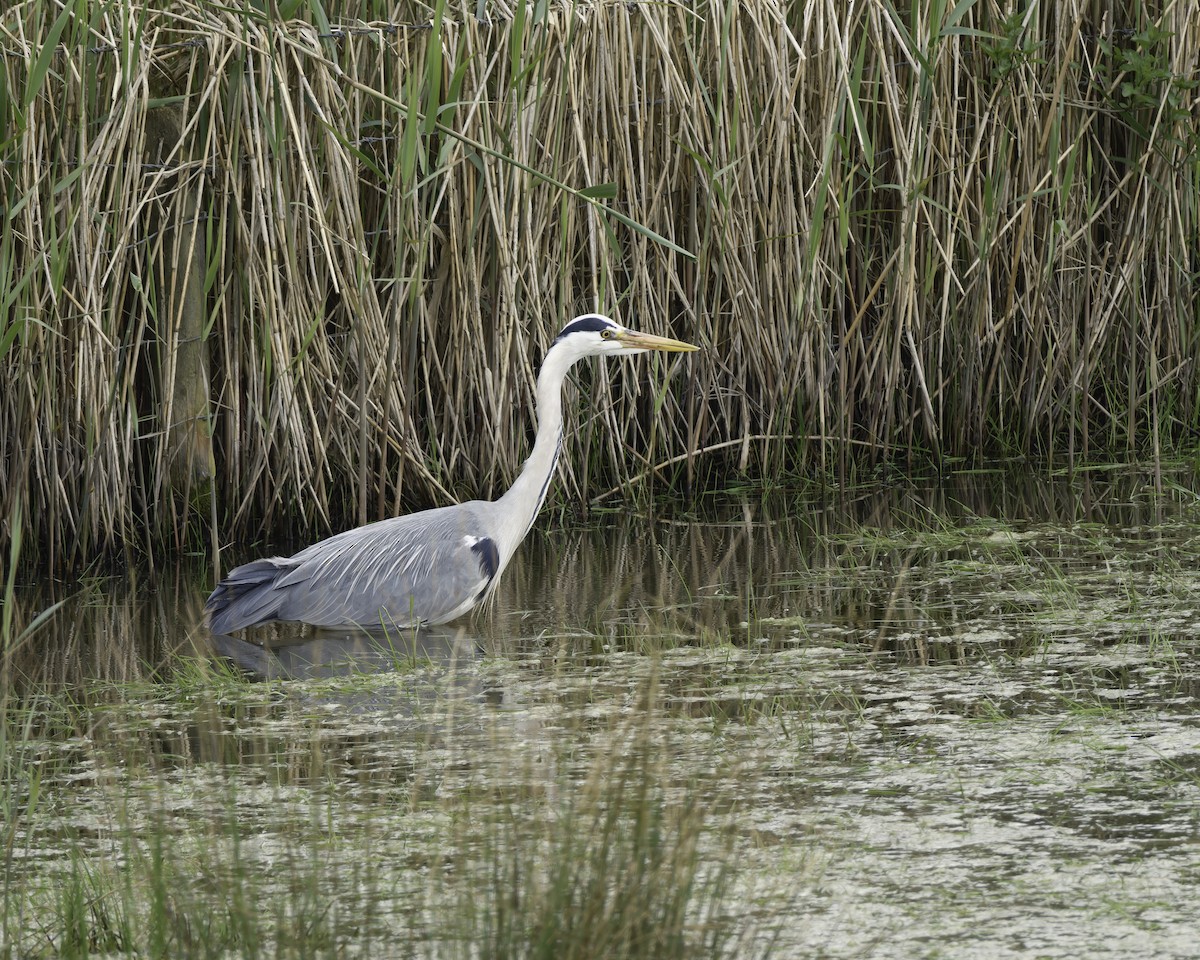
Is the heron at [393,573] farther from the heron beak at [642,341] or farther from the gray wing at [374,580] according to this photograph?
the heron beak at [642,341]

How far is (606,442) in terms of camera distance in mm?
6996

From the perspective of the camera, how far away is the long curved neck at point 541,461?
5562 millimetres

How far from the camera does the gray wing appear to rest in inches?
207

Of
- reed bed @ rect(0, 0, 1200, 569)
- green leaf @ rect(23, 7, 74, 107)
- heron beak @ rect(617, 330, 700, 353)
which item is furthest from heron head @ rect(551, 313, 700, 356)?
green leaf @ rect(23, 7, 74, 107)

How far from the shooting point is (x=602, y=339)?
5.81 metres

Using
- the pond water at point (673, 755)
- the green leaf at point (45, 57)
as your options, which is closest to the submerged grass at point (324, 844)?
the pond water at point (673, 755)

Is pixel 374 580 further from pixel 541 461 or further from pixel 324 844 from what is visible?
pixel 324 844

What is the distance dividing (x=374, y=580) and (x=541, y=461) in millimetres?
716

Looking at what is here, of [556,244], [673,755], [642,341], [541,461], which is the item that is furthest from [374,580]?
[673,755]

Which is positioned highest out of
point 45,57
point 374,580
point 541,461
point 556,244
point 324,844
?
point 45,57

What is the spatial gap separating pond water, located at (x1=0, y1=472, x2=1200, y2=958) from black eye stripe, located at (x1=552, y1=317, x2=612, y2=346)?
85 centimetres

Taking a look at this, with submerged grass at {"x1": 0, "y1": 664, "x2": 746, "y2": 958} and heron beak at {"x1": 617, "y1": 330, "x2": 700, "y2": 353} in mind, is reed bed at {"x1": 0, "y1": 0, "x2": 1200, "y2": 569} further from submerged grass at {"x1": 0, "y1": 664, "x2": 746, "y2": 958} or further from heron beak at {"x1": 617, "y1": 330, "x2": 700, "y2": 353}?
submerged grass at {"x1": 0, "y1": 664, "x2": 746, "y2": 958}

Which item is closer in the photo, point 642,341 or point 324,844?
point 324,844

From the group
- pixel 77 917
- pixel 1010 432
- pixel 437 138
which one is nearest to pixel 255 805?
pixel 77 917
